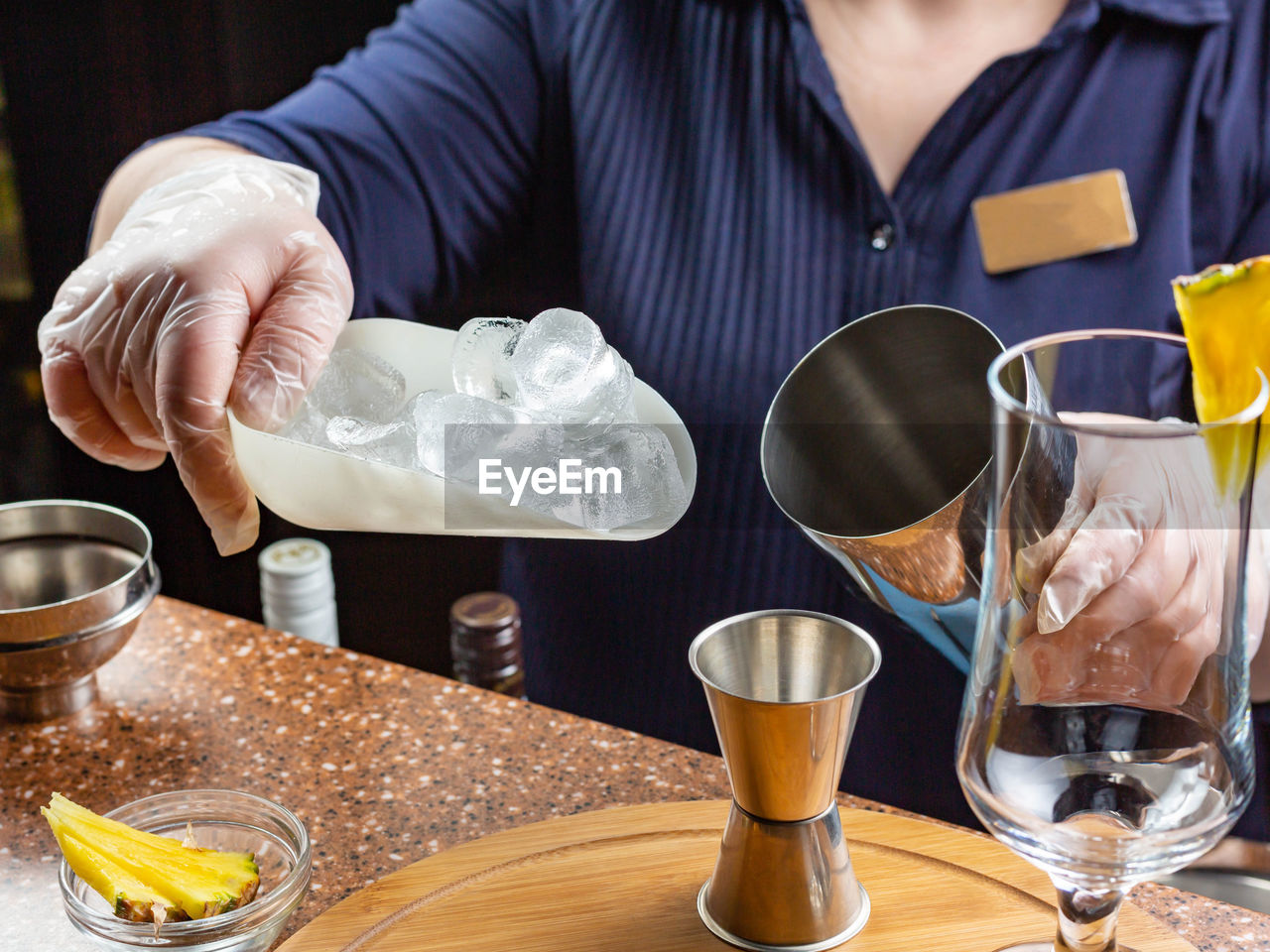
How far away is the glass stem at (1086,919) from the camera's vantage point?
0.47m

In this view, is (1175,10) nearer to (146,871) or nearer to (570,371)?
(570,371)

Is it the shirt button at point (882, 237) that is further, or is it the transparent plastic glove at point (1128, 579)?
the shirt button at point (882, 237)

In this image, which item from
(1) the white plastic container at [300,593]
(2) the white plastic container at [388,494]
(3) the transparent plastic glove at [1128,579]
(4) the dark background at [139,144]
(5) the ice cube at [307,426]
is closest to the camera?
(3) the transparent plastic glove at [1128,579]

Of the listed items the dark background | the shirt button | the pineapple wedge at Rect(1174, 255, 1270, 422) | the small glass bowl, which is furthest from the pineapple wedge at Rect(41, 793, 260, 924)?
the dark background

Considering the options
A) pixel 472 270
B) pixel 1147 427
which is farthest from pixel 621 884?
pixel 472 270

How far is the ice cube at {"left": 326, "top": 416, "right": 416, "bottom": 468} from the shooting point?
59 cm

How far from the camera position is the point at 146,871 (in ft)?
1.91

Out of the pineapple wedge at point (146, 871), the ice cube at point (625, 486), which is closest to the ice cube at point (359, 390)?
the ice cube at point (625, 486)

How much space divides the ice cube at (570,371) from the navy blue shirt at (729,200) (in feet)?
1.34

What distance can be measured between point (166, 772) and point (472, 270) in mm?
622

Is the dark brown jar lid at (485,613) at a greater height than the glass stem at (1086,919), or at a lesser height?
lesser

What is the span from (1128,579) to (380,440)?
1.18 ft

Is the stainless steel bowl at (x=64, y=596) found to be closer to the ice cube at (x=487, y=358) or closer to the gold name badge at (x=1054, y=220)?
the ice cube at (x=487, y=358)

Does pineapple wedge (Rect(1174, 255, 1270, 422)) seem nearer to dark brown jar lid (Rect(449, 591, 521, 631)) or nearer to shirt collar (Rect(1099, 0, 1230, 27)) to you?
shirt collar (Rect(1099, 0, 1230, 27))
